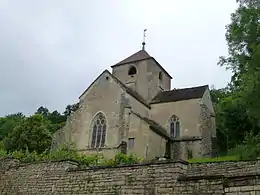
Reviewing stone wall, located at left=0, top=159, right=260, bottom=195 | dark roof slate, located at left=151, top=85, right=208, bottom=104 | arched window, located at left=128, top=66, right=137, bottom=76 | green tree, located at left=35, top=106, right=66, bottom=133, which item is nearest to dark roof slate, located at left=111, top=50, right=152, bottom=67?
arched window, located at left=128, top=66, right=137, bottom=76

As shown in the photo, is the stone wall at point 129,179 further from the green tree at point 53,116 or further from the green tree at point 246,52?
the green tree at point 53,116

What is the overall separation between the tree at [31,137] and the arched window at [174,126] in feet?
40.3

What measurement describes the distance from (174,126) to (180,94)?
3.35 m

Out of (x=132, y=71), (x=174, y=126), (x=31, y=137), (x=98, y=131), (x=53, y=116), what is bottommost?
(x=98, y=131)

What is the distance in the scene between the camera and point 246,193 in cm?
761

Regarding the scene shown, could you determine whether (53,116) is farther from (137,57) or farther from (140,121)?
(140,121)

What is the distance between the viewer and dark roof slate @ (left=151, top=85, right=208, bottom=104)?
31039 mm

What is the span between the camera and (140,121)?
2622 centimetres

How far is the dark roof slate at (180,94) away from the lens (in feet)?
102

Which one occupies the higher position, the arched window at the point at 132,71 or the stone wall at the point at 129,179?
the arched window at the point at 132,71

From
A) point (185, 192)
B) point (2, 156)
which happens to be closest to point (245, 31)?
point (185, 192)

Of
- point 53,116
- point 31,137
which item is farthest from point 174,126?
point 53,116

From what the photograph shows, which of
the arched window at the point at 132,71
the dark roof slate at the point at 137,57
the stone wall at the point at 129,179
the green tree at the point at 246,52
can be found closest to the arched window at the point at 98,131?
the arched window at the point at 132,71

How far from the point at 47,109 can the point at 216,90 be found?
31.9 metres
